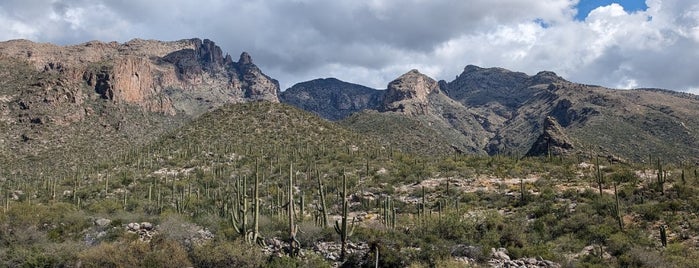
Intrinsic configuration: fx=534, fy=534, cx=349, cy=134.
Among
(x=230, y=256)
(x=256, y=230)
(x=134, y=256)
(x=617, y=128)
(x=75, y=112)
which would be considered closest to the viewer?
(x=230, y=256)

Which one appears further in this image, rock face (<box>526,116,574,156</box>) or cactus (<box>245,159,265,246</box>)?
rock face (<box>526,116,574,156</box>)

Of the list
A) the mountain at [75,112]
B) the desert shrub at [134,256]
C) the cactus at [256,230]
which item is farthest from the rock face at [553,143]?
the mountain at [75,112]

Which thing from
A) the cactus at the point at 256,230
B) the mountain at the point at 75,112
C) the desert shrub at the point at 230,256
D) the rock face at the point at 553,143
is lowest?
the desert shrub at the point at 230,256

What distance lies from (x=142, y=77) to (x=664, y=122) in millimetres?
148891

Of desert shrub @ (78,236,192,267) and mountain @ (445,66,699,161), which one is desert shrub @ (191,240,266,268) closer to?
desert shrub @ (78,236,192,267)

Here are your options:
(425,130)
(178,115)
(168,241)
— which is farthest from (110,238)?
(178,115)

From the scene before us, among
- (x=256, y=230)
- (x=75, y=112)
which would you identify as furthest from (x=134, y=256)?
(x=75, y=112)

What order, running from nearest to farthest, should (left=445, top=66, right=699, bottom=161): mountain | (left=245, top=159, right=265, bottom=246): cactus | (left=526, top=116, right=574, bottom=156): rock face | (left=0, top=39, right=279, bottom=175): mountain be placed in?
(left=245, top=159, right=265, bottom=246): cactus
(left=526, top=116, right=574, bottom=156): rock face
(left=0, top=39, right=279, bottom=175): mountain
(left=445, top=66, right=699, bottom=161): mountain

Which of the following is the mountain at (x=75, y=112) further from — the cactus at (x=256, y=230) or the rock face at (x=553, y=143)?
the rock face at (x=553, y=143)

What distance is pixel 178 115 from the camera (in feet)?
546

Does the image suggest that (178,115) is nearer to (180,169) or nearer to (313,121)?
(313,121)

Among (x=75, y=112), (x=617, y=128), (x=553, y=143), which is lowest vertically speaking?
(x=553, y=143)

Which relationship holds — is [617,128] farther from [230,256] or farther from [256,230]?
[230,256]

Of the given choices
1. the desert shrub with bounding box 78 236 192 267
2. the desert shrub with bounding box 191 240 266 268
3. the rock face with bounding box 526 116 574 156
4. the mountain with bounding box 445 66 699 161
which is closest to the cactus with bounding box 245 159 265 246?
the desert shrub with bounding box 191 240 266 268
